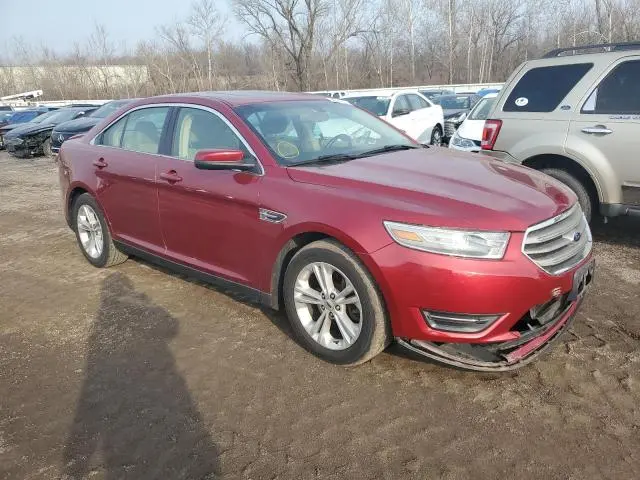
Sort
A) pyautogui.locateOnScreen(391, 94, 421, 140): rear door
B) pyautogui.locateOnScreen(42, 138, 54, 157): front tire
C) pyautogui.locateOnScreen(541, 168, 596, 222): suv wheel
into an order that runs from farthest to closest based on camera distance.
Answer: pyautogui.locateOnScreen(42, 138, 54, 157): front tire, pyautogui.locateOnScreen(391, 94, 421, 140): rear door, pyautogui.locateOnScreen(541, 168, 596, 222): suv wheel

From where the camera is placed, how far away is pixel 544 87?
5.52 m

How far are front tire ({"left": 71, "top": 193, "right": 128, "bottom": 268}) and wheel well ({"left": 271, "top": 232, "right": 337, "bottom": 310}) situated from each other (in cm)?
229

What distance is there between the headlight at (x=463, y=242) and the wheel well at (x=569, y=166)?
299cm

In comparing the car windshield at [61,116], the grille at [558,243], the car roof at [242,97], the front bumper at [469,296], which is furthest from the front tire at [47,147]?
the grille at [558,243]

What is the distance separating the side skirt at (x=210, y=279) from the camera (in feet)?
12.1

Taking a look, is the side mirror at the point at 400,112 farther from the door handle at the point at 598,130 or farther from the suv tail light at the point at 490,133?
the door handle at the point at 598,130

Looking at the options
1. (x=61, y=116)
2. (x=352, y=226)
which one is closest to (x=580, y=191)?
(x=352, y=226)

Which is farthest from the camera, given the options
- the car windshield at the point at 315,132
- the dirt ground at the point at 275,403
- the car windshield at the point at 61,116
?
the car windshield at the point at 61,116

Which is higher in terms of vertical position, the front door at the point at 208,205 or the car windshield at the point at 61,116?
the car windshield at the point at 61,116

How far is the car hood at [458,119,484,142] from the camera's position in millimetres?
8523

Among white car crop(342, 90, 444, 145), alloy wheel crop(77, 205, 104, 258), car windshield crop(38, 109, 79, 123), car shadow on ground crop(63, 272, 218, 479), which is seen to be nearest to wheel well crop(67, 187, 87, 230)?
alloy wheel crop(77, 205, 104, 258)

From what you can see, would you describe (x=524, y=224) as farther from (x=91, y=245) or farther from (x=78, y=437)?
(x=91, y=245)

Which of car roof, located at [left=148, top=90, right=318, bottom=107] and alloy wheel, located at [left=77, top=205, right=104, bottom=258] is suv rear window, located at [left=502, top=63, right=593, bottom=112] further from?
alloy wheel, located at [left=77, top=205, right=104, bottom=258]

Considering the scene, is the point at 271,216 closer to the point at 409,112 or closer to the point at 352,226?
the point at 352,226
